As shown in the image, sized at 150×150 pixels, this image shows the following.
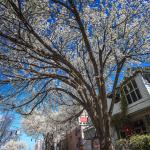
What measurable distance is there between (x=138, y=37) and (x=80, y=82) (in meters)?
5.07

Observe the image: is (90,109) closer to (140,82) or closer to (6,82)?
(6,82)

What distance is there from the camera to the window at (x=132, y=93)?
17.0 metres

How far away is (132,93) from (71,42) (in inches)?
360

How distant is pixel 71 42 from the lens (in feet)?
40.7

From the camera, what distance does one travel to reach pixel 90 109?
9008 millimetres

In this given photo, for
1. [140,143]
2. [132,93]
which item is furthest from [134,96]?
[140,143]

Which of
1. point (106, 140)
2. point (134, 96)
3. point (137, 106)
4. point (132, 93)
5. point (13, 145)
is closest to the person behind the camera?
point (106, 140)

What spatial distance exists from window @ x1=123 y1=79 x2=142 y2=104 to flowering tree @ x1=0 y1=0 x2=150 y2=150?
18.4 feet

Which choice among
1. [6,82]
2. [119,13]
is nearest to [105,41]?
[119,13]

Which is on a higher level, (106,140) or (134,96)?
(134,96)

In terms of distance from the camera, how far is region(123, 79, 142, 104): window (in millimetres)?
17033

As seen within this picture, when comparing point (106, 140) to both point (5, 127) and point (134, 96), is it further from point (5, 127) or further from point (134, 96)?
point (5, 127)

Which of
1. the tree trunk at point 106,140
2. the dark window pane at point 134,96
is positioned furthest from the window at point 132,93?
the tree trunk at point 106,140

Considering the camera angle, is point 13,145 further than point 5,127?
Yes
